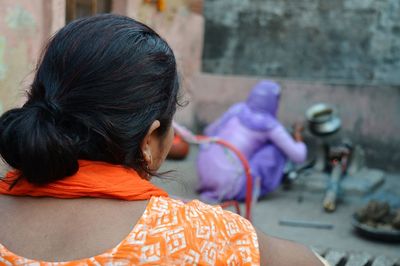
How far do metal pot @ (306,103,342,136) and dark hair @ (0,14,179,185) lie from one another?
554cm

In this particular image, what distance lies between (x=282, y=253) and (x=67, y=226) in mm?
364

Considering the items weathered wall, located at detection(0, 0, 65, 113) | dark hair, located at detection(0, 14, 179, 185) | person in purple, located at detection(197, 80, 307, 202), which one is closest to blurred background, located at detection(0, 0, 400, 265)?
weathered wall, located at detection(0, 0, 65, 113)

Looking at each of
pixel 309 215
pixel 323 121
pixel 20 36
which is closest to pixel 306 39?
pixel 323 121

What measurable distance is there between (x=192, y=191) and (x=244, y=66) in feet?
12.2

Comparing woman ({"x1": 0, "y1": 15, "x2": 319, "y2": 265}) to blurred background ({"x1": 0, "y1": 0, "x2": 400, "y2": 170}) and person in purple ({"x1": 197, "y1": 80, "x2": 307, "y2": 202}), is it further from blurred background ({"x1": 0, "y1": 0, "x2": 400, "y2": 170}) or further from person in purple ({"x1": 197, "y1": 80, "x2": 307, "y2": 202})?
person in purple ({"x1": 197, "y1": 80, "x2": 307, "y2": 202})

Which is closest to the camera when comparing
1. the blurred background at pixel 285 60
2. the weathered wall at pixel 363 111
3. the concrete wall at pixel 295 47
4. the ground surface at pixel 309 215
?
the blurred background at pixel 285 60

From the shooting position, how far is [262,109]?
583 cm

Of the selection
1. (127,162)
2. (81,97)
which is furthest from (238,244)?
(81,97)

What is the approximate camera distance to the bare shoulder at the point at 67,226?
38.3 inches

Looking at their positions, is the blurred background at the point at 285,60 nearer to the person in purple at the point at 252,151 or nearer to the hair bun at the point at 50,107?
the person in purple at the point at 252,151

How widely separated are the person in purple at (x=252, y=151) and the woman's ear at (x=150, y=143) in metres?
4.63

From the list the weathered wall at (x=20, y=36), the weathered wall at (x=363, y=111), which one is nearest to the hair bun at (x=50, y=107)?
the weathered wall at (x=20, y=36)

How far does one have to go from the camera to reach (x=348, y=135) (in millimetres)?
7336

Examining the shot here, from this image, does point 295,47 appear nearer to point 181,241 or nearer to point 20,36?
point 20,36
